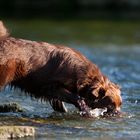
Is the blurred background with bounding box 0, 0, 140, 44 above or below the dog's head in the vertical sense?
above

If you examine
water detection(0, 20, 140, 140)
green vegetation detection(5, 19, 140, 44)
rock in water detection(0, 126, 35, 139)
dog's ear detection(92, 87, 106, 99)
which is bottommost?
rock in water detection(0, 126, 35, 139)

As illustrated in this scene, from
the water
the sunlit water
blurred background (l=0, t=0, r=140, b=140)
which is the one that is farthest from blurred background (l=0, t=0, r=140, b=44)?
the sunlit water

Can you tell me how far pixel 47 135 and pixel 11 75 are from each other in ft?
5.10

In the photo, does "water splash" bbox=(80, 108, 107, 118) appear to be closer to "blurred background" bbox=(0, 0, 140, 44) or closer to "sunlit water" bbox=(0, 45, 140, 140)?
"sunlit water" bbox=(0, 45, 140, 140)

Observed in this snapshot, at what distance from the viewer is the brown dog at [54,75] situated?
10.5 meters

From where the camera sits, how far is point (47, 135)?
926cm

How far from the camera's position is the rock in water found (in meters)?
9.02

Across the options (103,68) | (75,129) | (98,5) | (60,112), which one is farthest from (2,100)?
(98,5)

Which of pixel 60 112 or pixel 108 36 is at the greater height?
pixel 108 36

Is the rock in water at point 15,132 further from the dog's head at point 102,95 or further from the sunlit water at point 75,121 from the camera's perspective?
the dog's head at point 102,95

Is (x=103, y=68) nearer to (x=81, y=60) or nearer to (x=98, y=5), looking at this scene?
(x=81, y=60)

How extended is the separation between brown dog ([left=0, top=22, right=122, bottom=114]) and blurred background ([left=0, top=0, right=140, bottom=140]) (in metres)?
0.34

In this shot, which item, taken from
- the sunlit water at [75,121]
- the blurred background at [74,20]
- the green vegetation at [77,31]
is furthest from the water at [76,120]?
the blurred background at [74,20]

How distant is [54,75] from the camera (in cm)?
1063
